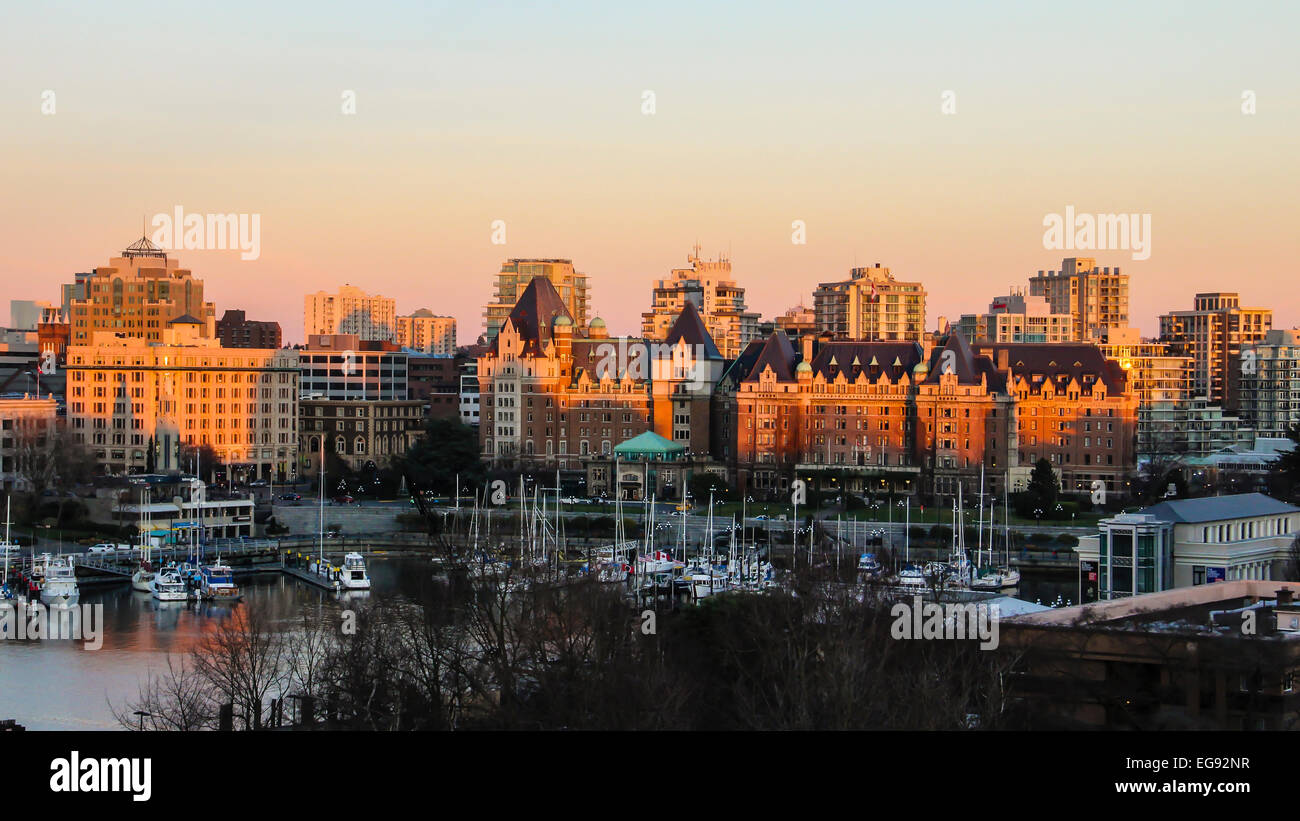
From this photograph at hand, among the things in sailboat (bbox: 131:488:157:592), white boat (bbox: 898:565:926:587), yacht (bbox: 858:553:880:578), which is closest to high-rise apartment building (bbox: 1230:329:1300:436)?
yacht (bbox: 858:553:880:578)

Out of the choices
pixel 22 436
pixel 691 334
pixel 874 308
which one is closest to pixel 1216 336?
pixel 874 308

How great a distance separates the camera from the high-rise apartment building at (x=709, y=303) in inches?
4279

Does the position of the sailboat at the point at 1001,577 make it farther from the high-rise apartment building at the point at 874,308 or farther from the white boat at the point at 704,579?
the high-rise apartment building at the point at 874,308

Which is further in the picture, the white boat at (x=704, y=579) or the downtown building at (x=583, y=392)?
the downtown building at (x=583, y=392)

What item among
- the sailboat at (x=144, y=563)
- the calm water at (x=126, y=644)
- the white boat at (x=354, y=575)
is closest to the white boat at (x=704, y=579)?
the calm water at (x=126, y=644)

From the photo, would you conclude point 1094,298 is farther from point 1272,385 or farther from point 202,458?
point 202,458

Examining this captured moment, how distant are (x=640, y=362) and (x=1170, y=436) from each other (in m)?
26.1

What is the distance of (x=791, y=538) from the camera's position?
57.5 meters

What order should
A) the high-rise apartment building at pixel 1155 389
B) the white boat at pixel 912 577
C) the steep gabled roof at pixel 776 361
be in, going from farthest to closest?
the high-rise apartment building at pixel 1155 389, the steep gabled roof at pixel 776 361, the white boat at pixel 912 577

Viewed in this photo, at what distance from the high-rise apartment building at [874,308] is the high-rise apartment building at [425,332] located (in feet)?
107

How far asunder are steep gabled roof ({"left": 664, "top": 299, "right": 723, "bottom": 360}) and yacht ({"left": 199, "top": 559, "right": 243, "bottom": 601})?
89.1ft
